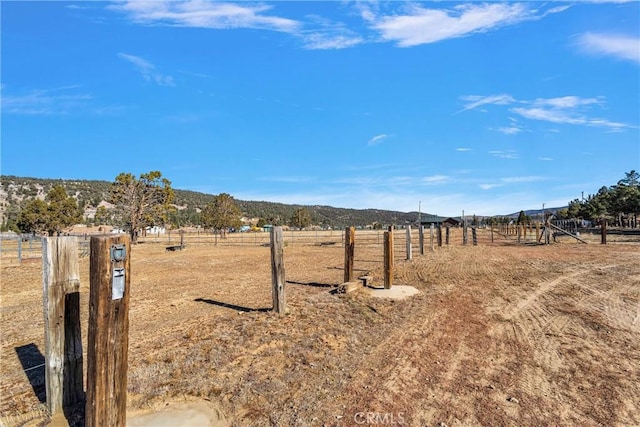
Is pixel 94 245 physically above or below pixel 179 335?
above

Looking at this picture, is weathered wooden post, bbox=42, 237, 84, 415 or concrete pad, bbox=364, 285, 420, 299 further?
concrete pad, bbox=364, 285, 420, 299

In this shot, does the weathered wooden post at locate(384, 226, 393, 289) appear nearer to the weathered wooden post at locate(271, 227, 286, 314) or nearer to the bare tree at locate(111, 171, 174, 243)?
the weathered wooden post at locate(271, 227, 286, 314)

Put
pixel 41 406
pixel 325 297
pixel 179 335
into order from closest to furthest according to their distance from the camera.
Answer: pixel 41 406 < pixel 179 335 < pixel 325 297

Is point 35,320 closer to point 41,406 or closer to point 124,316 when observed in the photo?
point 41,406

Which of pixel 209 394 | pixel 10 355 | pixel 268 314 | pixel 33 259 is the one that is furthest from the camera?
pixel 33 259

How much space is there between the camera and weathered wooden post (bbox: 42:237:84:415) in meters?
3.65

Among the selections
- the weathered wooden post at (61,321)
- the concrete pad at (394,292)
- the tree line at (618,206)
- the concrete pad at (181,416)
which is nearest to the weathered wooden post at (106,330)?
the concrete pad at (181,416)

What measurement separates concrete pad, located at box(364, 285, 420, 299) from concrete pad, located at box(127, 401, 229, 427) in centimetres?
555

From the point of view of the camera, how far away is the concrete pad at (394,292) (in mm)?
8930

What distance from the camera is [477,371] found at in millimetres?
4734

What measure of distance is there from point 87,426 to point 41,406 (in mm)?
1215

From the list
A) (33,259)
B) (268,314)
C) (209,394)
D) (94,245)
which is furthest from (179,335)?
(33,259)

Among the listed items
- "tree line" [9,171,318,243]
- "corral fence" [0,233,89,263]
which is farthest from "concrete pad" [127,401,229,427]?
"tree line" [9,171,318,243]

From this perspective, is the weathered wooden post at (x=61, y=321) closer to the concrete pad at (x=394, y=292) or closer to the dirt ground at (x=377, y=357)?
the dirt ground at (x=377, y=357)
